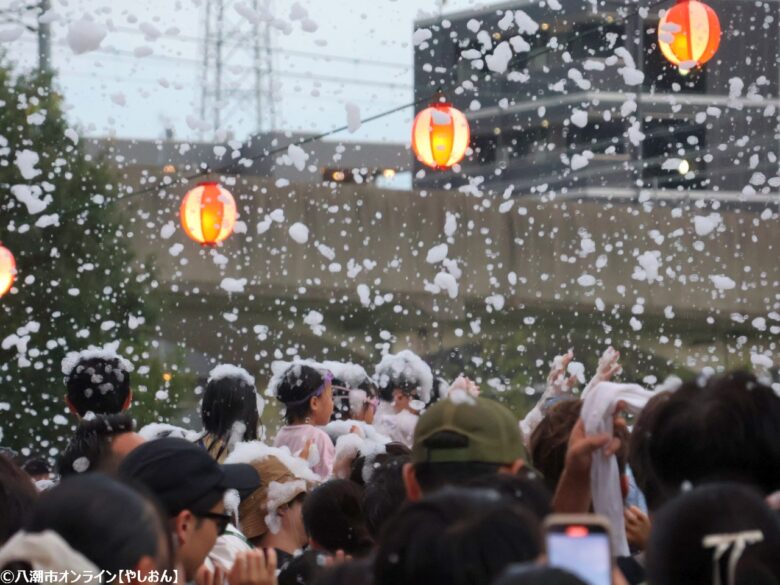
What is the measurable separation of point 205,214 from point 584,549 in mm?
8101

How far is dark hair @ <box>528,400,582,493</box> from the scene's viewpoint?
3.03m

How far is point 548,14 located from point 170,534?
1892 centimetres

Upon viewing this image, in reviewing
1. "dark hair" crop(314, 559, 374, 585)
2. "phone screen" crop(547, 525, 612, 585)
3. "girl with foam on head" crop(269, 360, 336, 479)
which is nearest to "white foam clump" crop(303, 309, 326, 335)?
"girl with foam on head" crop(269, 360, 336, 479)

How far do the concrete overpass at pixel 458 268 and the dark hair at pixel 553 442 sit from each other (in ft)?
28.1

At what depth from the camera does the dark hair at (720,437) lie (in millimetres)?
2123

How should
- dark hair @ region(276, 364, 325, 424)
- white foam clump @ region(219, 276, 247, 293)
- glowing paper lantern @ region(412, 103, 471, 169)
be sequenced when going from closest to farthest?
dark hair @ region(276, 364, 325, 424) → glowing paper lantern @ region(412, 103, 471, 169) → white foam clump @ region(219, 276, 247, 293)

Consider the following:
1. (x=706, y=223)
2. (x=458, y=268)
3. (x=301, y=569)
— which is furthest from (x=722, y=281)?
(x=301, y=569)

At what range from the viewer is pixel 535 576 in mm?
1451

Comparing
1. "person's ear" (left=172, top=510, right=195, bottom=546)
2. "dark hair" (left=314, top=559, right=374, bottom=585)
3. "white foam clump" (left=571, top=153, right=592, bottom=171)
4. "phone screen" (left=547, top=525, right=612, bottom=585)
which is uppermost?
"white foam clump" (left=571, top=153, right=592, bottom=171)

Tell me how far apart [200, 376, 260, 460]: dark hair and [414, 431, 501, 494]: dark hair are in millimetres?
1917

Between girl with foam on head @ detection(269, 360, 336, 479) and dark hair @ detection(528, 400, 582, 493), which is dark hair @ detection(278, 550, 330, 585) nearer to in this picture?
dark hair @ detection(528, 400, 582, 493)

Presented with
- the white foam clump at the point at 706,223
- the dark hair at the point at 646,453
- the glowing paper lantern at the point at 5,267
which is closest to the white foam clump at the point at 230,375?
the dark hair at the point at 646,453

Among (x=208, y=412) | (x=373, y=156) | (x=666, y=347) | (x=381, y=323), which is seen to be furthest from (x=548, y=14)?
(x=208, y=412)

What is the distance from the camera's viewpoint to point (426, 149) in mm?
8766
